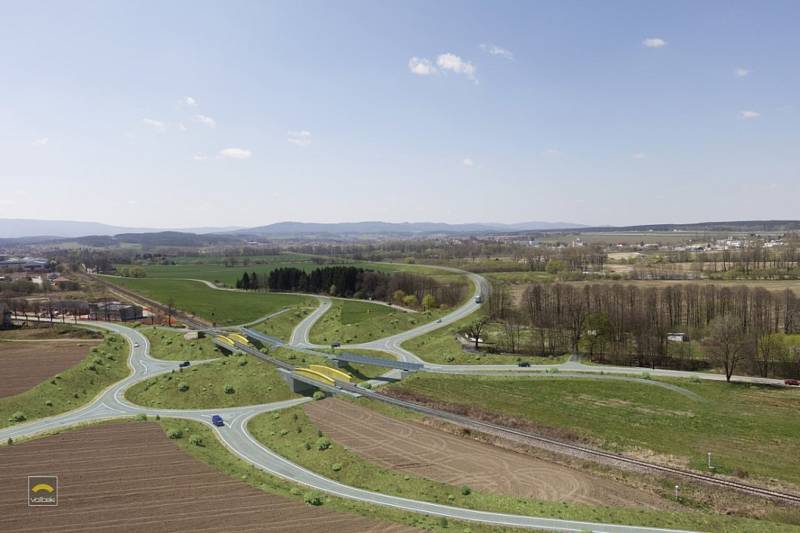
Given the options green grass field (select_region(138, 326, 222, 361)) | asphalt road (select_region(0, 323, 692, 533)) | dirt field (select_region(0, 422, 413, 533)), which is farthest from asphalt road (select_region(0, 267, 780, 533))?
dirt field (select_region(0, 422, 413, 533))

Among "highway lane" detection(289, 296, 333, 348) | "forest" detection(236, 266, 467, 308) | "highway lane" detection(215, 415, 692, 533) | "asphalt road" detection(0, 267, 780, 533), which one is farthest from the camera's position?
"forest" detection(236, 266, 467, 308)

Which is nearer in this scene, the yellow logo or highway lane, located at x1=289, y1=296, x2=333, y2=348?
the yellow logo

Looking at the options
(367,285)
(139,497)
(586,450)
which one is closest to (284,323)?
(367,285)

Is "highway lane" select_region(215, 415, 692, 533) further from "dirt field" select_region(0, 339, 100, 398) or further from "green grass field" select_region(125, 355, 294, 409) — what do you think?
"dirt field" select_region(0, 339, 100, 398)

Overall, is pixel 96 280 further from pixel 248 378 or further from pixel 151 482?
pixel 151 482

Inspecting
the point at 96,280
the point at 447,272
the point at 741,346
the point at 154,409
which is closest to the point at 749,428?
the point at 741,346
